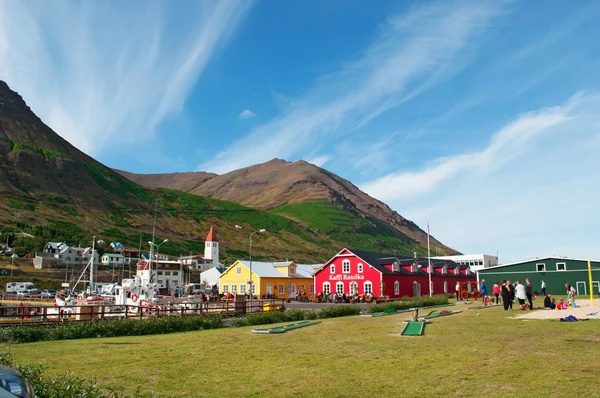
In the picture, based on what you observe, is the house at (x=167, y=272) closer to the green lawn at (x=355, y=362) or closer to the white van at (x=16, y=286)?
the white van at (x=16, y=286)

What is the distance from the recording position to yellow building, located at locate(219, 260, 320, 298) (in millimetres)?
62703

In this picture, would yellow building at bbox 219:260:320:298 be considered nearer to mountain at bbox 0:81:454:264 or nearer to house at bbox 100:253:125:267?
house at bbox 100:253:125:267

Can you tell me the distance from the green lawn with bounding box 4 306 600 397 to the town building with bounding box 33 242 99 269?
314 feet

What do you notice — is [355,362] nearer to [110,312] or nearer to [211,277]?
[110,312]

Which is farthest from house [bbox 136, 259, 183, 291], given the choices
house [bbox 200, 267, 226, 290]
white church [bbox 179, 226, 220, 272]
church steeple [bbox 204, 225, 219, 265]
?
church steeple [bbox 204, 225, 219, 265]

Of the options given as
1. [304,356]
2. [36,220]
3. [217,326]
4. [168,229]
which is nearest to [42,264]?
[36,220]

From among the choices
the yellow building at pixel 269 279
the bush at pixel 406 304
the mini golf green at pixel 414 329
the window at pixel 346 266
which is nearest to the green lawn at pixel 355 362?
the mini golf green at pixel 414 329

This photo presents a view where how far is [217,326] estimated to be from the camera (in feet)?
85.2

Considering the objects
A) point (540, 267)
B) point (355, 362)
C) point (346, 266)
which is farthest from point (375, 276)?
point (355, 362)

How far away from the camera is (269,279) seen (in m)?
63.2

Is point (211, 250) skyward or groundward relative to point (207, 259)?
skyward

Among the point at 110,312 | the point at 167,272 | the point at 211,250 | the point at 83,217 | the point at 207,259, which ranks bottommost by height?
the point at 110,312

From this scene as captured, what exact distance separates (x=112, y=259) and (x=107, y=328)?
100648 mm

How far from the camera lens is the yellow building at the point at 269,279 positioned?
62703mm
